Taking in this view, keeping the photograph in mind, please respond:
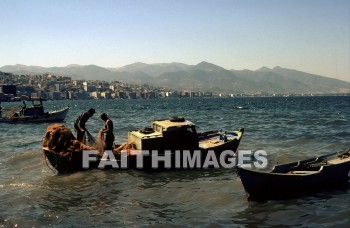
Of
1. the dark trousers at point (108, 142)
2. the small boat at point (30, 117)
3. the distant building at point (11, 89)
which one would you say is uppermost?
the distant building at point (11, 89)

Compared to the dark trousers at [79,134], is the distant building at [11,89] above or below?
above

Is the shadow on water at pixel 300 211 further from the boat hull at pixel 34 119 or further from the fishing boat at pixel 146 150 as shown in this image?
the boat hull at pixel 34 119

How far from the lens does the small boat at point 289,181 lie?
45.1 feet

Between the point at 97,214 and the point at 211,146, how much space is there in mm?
9684

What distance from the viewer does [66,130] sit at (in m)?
19.7

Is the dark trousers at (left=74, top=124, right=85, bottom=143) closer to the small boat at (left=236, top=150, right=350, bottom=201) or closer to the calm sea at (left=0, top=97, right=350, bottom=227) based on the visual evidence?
the calm sea at (left=0, top=97, right=350, bottom=227)

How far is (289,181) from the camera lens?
46.5 feet

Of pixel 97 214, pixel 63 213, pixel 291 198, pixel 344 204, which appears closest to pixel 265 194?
pixel 291 198

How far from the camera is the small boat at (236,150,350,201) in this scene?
13750 mm

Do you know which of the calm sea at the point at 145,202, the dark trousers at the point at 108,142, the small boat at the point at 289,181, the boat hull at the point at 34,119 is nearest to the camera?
the calm sea at the point at 145,202

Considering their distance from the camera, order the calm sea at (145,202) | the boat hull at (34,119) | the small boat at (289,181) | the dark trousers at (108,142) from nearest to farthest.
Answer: the calm sea at (145,202), the small boat at (289,181), the dark trousers at (108,142), the boat hull at (34,119)

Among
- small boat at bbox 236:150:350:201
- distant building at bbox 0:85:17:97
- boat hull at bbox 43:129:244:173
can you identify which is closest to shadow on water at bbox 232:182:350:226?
small boat at bbox 236:150:350:201

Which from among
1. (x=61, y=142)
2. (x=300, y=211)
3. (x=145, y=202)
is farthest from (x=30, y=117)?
(x=300, y=211)

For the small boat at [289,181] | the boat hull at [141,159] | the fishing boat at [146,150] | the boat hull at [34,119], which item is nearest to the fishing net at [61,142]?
the fishing boat at [146,150]
